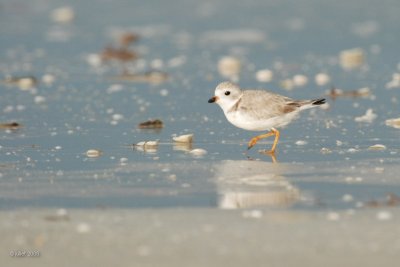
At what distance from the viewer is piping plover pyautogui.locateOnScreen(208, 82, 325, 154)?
9.18m

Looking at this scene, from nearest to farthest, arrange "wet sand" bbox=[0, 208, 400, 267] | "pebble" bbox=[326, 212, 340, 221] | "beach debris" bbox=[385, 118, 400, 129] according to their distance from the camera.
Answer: "wet sand" bbox=[0, 208, 400, 267]
"pebble" bbox=[326, 212, 340, 221]
"beach debris" bbox=[385, 118, 400, 129]

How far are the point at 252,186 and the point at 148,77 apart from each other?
6.45 meters

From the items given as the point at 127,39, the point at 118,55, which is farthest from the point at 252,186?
the point at 127,39

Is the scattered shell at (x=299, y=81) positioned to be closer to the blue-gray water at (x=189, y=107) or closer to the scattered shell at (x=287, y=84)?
the scattered shell at (x=287, y=84)

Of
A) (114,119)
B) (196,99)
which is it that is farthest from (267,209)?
(196,99)

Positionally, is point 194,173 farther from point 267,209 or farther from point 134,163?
point 267,209

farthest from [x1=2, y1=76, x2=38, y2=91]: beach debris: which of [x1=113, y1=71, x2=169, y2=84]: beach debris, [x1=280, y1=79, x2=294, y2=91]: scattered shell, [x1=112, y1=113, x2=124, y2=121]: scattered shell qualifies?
[x1=280, y1=79, x2=294, y2=91]: scattered shell

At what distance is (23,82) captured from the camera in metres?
12.9

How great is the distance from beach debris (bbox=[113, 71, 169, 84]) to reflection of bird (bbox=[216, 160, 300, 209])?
511cm

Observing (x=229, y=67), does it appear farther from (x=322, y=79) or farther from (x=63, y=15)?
(x=63, y=15)

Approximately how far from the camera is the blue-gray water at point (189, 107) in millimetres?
7262

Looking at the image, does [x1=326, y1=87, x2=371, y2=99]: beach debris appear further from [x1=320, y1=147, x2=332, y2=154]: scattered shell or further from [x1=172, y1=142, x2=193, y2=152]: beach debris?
[x1=172, y1=142, x2=193, y2=152]: beach debris

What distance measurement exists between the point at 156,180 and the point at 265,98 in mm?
2158

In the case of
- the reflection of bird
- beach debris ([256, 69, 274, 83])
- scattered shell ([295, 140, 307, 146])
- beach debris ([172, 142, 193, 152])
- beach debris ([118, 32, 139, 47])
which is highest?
beach debris ([118, 32, 139, 47])
